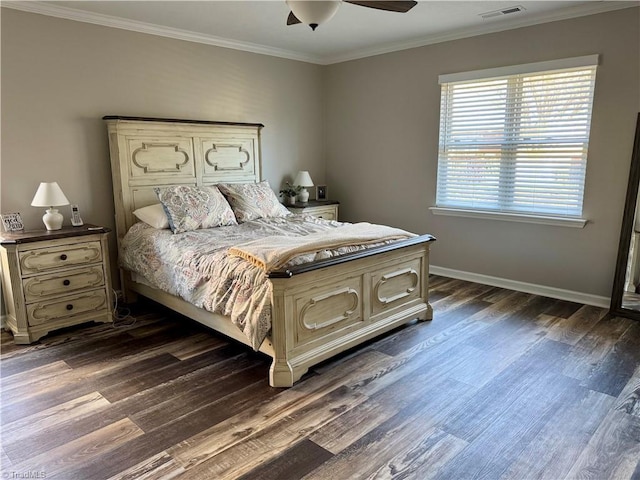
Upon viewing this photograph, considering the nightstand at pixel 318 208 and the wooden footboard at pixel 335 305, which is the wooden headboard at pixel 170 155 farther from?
the wooden footboard at pixel 335 305

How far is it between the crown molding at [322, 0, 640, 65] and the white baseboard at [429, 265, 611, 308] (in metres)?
2.37

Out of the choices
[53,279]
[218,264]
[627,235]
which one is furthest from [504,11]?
[53,279]

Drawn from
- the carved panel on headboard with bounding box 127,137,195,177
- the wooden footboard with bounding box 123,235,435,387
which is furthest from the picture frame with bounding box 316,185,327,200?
the wooden footboard with bounding box 123,235,435,387

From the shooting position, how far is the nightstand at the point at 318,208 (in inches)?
200

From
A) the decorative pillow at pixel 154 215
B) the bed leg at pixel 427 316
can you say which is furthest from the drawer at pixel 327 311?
the decorative pillow at pixel 154 215

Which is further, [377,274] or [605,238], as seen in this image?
[605,238]

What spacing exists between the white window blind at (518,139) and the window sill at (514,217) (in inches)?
2.2

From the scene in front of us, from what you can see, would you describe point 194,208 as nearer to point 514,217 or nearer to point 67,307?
point 67,307

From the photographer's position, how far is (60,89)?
363 centimetres

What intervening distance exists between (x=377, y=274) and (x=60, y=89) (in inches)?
116

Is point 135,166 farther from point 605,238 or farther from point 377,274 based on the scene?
point 605,238

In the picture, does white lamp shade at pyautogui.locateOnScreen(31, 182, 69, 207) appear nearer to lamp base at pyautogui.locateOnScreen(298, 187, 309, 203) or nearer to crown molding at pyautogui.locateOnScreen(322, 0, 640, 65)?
lamp base at pyautogui.locateOnScreen(298, 187, 309, 203)

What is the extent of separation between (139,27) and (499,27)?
3.27m

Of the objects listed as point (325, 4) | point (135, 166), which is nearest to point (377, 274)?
point (325, 4)
